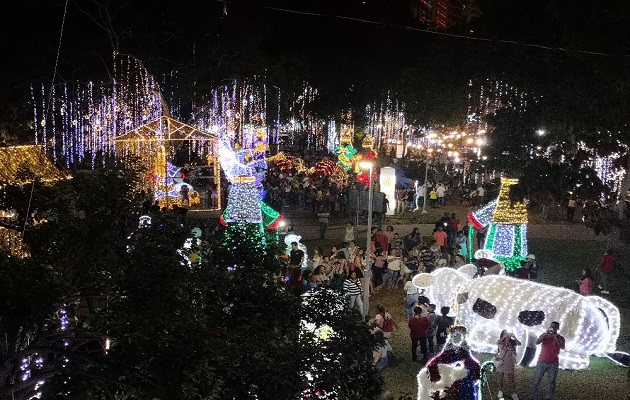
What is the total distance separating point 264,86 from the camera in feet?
121

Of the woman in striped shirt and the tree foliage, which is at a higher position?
the tree foliage

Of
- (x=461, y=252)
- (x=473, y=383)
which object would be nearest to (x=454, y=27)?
(x=461, y=252)

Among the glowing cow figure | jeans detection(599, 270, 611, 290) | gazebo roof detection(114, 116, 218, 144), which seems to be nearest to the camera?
the glowing cow figure

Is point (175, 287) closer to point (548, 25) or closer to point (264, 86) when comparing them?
point (548, 25)

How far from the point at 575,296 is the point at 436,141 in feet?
132

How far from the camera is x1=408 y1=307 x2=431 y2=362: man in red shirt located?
1142 centimetres

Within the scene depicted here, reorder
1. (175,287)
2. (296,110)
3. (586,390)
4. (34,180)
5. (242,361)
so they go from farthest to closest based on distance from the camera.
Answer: (296,110) → (586,390) → (34,180) → (175,287) → (242,361)

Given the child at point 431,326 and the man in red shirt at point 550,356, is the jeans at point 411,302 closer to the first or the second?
the child at point 431,326

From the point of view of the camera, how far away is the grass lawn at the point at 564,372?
1055cm

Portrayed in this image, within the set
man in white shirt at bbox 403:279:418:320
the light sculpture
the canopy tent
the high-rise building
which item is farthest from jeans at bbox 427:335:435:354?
Answer: the high-rise building

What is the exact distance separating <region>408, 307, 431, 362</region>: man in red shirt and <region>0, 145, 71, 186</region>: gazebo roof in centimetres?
654

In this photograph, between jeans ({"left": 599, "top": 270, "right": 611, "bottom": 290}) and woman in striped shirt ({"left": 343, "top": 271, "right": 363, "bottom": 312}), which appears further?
jeans ({"left": 599, "top": 270, "right": 611, "bottom": 290})

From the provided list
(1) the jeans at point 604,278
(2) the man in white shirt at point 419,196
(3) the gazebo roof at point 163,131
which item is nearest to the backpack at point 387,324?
(1) the jeans at point 604,278

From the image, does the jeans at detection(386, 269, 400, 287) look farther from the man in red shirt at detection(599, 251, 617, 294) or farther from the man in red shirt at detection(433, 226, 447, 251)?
the man in red shirt at detection(599, 251, 617, 294)
